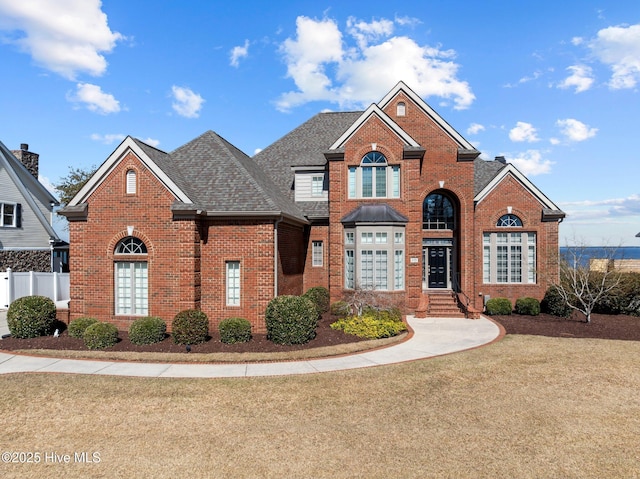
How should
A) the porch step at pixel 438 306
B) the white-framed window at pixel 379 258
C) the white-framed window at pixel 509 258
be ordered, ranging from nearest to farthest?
the white-framed window at pixel 379 258, the porch step at pixel 438 306, the white-framed window at pixel 509 258

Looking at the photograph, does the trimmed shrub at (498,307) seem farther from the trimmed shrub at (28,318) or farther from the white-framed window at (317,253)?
the trimmed shrub at (28,318)

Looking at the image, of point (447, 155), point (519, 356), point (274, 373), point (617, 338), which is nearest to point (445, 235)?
point (447, 155)

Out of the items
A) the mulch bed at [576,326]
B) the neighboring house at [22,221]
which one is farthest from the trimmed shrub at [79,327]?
the mulch bed at [576,326]

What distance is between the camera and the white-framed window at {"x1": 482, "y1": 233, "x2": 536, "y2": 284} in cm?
2125

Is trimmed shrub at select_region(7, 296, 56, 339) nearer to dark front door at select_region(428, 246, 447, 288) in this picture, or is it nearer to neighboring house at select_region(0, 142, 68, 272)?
neighboring house at select_region(0, 142, 68, 272)

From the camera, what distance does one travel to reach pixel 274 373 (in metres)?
10.3

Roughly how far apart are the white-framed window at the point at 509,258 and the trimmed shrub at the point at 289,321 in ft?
42.1

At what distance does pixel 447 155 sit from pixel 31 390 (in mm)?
19689

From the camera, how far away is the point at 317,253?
2122cm

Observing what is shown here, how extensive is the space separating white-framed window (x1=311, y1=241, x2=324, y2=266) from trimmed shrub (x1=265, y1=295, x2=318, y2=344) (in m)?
7.82

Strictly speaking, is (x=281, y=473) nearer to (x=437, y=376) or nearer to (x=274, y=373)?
(x=274, y=373)

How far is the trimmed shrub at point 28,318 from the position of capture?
13.6m

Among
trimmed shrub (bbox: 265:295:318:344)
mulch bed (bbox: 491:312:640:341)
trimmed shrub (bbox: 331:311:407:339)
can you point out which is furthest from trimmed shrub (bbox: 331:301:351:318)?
mulch bed (bbox: 491:312:640:341)

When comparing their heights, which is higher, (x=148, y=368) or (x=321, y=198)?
(x=321, y=198)
